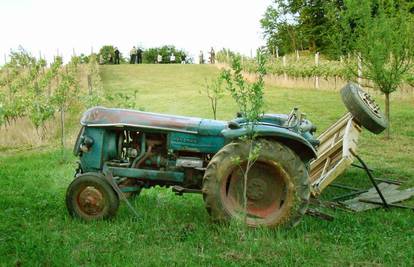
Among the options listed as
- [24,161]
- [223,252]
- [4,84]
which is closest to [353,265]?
[223,252]

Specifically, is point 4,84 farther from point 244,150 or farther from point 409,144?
point 244,150

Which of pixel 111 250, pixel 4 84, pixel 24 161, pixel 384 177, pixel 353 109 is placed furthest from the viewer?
pixel 4 84

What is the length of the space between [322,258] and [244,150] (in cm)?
123

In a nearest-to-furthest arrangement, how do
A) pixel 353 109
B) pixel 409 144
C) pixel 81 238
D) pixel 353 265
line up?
pixel 353 265 → pixel 81 238 → pixel 353 109 → pixel 409 144

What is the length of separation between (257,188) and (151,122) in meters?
1.26

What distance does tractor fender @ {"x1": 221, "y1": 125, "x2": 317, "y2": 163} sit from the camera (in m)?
5.24

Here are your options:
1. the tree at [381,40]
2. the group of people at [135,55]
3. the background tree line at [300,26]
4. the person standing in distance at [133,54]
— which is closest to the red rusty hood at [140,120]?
the tree at [381,40]

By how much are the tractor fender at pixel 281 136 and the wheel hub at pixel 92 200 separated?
1.38 meters

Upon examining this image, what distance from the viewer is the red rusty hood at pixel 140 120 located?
18.8 feet

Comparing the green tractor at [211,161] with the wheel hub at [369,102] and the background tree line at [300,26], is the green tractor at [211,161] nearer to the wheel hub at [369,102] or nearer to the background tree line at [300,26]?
the wheel hub at [369,102]

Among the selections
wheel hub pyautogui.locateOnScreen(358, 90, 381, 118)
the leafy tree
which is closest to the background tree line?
the leafy tree

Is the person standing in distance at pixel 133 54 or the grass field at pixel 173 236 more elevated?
the person standing in distance at pixel 133 54

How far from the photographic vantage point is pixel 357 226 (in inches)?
214

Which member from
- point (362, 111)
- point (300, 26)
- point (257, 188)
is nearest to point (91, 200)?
point (257, 188)
